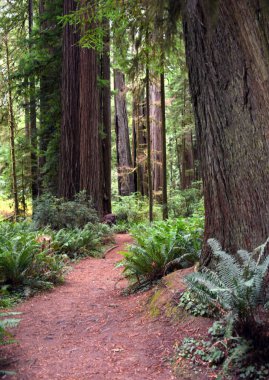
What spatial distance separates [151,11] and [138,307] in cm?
A: 378

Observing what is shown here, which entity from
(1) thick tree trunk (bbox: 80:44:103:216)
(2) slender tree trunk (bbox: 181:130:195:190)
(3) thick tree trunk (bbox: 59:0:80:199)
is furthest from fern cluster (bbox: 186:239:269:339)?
(2) slender tree trunk (bbox: 181:130:195:190)

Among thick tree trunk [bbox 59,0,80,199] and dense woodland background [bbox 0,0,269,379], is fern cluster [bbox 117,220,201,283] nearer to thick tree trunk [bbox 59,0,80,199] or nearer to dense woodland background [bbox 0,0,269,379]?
dense woodland background [bbox 0,0,269,379]

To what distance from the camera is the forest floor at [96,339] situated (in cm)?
340

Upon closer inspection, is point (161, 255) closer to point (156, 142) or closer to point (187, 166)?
point (156, 142)

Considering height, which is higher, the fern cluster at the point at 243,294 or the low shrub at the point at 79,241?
the fern cluster at the point at 243,294

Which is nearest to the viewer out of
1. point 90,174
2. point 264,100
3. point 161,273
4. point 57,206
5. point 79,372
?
point 79,372

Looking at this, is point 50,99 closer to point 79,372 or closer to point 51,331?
point 51,331

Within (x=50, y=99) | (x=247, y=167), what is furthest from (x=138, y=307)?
(x=50, y=99)

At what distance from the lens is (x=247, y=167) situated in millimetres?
3842

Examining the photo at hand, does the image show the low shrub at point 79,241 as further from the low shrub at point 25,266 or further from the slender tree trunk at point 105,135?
the slender tree trunk at point 105,135

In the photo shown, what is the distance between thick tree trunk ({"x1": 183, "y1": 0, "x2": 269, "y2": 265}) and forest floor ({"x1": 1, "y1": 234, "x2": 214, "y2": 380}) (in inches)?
46.6

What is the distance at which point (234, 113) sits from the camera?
392cm

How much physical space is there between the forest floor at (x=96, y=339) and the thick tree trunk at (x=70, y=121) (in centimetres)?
679

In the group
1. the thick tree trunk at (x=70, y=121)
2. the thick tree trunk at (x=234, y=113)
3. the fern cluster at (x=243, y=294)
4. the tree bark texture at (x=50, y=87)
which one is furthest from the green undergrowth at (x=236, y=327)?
the tree bark texture at (x=50, y=87)
